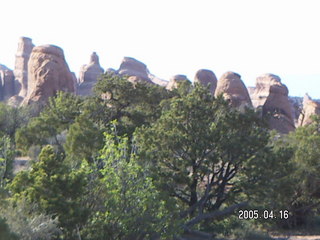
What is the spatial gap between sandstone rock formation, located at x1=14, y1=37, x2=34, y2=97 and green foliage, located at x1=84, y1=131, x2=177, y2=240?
7113 centimetres

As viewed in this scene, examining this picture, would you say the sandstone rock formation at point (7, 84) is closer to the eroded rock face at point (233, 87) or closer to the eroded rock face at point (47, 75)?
the eroded rock face at point (47, 75)

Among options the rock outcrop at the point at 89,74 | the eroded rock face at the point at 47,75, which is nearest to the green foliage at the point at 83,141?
the eroded rock face at the point at 47,75

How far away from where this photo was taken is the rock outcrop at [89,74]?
80.2 metres

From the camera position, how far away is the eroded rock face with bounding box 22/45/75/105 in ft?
146

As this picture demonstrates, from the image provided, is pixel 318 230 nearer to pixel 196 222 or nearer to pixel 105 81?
pixel 196 222

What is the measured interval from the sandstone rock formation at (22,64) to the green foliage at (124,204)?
71127mm

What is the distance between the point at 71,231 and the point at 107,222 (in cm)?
88

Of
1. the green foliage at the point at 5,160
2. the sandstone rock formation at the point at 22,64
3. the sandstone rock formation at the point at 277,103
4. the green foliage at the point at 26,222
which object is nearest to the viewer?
Result: the green foliage at the point at 26,222

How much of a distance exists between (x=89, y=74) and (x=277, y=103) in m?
40.0

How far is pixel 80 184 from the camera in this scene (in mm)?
10805

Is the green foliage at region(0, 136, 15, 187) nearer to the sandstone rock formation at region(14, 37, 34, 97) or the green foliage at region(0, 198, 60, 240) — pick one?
the green foliage at region(0, 198, 60, 240)

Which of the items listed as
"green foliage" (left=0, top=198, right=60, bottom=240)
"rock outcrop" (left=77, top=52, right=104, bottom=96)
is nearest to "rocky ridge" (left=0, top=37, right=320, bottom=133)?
"rock outcrop" (left=77, top=52, right=104, bottom=96)

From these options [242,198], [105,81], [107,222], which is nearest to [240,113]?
[242,198]

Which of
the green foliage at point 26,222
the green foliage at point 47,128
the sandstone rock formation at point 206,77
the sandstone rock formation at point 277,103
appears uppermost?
the sandstone rock formation at point 206,77
